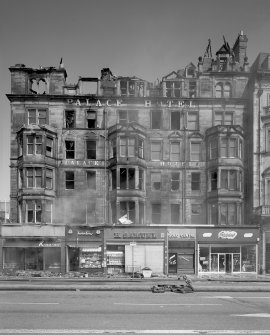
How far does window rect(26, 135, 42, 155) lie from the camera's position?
3669 centimetres

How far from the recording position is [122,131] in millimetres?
37094

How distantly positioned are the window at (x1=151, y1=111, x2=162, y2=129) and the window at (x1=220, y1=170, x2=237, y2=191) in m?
6.77

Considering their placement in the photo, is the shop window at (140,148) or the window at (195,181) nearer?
the shop window at (140,148)

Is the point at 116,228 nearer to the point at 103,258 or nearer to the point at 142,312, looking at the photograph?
the point at 103,258

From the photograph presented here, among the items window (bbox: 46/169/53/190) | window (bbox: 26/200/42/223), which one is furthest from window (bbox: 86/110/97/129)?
window (bbox: 26/200/42/223)

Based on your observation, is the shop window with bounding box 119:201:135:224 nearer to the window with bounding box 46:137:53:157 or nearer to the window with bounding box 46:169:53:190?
the window with bounding box 46:169:53:190

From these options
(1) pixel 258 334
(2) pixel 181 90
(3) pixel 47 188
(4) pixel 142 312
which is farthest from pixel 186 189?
(1) pixel 258 334

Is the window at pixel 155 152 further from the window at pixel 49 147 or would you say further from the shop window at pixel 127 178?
the window at pixel 49 147

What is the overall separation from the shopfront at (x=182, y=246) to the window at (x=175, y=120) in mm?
8765

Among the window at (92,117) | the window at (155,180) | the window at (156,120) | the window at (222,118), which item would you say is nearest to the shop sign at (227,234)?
the window at (155,180)

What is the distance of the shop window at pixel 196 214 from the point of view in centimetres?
3869

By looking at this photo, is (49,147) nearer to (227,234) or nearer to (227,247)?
(227,234)

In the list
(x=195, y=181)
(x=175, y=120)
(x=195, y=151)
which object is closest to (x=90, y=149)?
(x=175, y=120)

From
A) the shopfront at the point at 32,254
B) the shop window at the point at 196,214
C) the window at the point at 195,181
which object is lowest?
the shopfront at the point at 32,254
